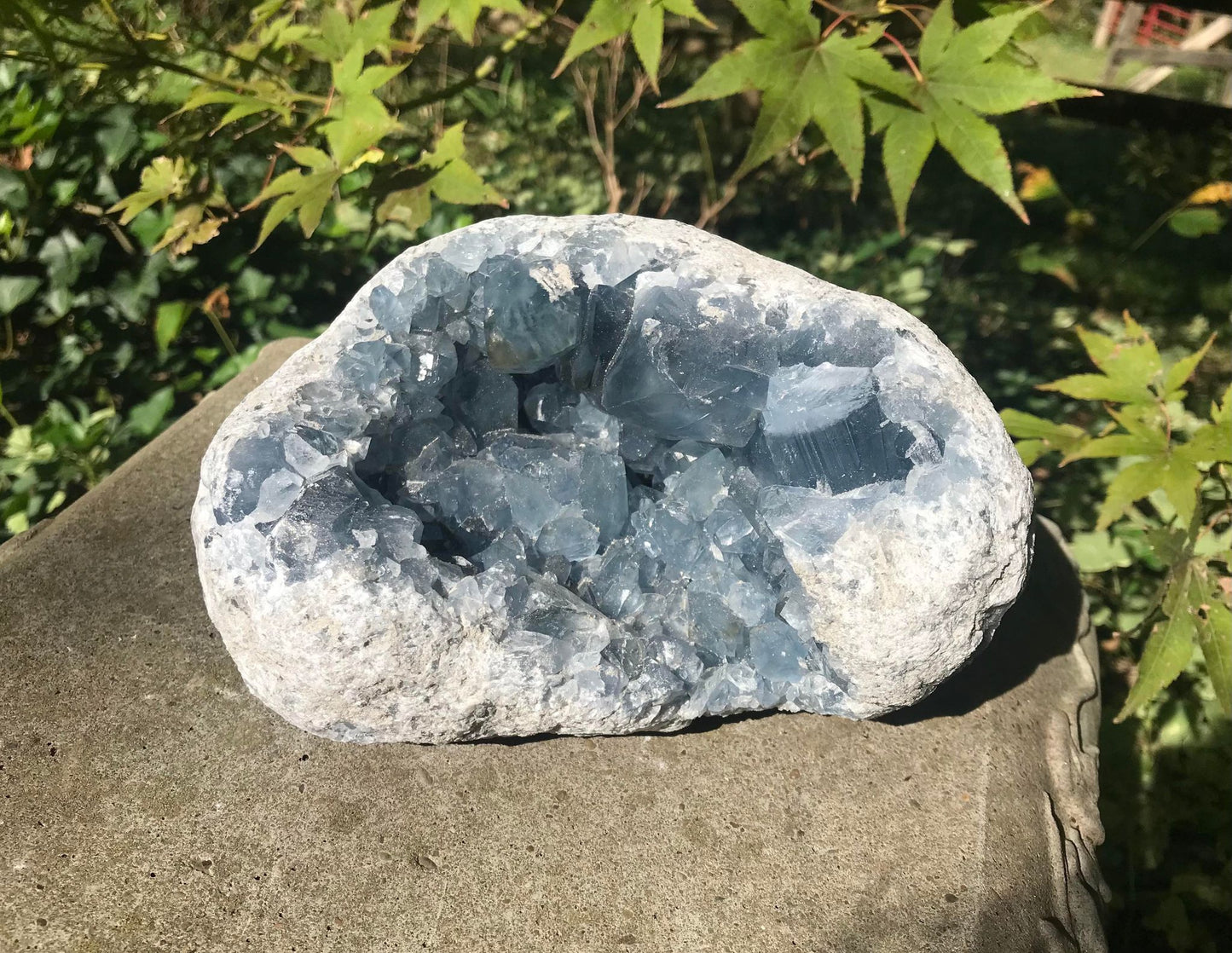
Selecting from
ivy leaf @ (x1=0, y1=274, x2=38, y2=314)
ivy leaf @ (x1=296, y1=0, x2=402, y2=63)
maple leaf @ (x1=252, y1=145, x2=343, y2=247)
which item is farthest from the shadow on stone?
ivy leaf @ (x1=0, y1=274, x2=38, y2=314)

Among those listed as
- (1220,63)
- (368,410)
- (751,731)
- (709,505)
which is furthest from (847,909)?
(1220,63)

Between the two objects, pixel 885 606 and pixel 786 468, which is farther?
pixel 786 468

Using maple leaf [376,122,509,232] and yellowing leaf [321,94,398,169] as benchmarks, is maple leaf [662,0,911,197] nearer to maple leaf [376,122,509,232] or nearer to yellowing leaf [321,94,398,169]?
maple leaf [376,122,509,232]

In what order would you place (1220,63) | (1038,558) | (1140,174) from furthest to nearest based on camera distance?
(1220,63) → (1140,174) → (1038,558)

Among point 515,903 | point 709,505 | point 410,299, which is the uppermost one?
point 410,299

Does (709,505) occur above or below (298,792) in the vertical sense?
above

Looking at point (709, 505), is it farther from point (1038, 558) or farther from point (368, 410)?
Result: point (1038, 558)

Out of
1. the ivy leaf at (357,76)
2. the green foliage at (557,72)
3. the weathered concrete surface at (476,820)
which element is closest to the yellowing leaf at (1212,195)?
the green foliage at (557,72)
